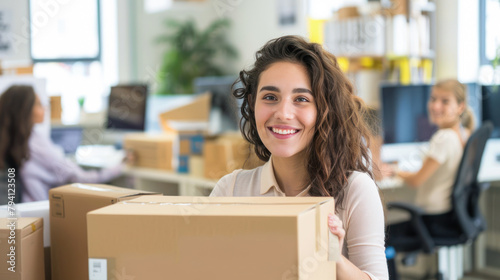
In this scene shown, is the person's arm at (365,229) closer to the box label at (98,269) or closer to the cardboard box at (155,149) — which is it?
the box label at (98,269)

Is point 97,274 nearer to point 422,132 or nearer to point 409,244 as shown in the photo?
point 409,244

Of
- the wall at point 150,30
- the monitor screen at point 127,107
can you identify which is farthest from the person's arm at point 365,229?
the wall at point 150,30

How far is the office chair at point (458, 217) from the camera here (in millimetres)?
2926

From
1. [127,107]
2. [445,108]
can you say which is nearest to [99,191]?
[445,108]

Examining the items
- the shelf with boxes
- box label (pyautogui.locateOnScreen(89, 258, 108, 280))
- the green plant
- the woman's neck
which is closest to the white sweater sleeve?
the woman's neck

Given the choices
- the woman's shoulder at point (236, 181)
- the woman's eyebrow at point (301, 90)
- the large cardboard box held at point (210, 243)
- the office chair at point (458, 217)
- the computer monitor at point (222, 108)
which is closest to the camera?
the large cardboard box held at point (210, 243)

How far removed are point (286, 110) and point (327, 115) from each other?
0.13 metres

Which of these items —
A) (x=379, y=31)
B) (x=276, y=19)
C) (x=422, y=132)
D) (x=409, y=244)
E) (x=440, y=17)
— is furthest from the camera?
(x=276, y=19)

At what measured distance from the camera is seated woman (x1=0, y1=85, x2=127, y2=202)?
3.07 m

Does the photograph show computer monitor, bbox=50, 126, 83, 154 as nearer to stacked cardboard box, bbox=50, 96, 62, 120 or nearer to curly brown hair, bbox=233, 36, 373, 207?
stacked cardboard box, bbox=50, 96, 62, 120

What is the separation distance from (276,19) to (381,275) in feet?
19.0

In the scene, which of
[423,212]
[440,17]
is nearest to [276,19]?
[440,17]

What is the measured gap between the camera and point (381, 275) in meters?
1.28

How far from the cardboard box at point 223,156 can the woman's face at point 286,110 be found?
1.80 meters
